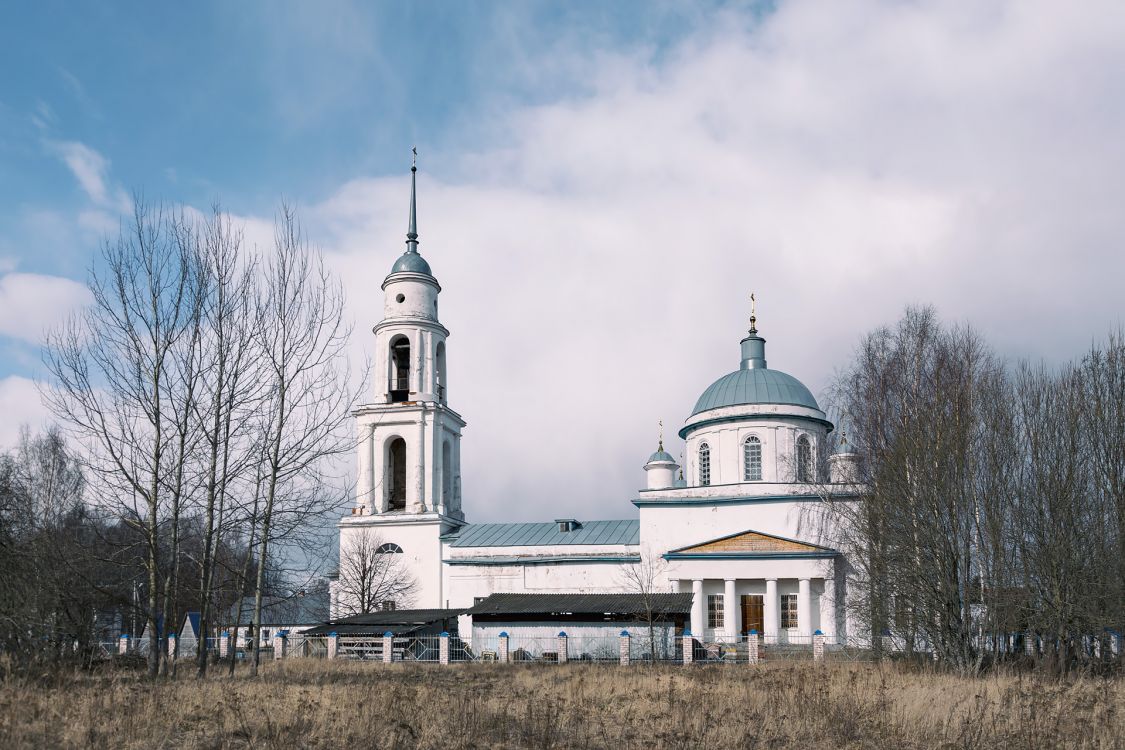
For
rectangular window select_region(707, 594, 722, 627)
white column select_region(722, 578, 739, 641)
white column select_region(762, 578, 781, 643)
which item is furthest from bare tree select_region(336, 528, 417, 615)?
white column select_region(762, 578, 781, 643)

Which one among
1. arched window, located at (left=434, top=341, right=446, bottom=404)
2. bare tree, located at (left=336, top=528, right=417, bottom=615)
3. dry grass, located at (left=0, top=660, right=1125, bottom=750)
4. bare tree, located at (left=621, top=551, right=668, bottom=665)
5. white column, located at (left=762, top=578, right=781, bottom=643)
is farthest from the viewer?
arched window, located at (left=434, top=341, right=446, bottom=404)

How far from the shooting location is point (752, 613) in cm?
3750

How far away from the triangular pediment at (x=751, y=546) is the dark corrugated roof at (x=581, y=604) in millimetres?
2567

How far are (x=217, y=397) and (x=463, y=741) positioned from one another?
1029 centimetres

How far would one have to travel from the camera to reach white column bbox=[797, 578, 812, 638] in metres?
35.9

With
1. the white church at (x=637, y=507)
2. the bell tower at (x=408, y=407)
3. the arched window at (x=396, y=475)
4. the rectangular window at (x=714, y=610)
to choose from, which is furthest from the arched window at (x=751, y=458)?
the arched window at (x=396, y=475)

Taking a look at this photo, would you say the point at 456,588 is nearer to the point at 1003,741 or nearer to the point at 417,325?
the point at 417,325

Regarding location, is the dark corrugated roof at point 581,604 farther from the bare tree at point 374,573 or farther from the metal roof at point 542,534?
the bare tree at point 374,573

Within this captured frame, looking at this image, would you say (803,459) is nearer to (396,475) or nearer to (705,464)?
(705,464)

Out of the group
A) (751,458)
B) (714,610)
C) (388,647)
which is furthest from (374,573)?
(751,458)

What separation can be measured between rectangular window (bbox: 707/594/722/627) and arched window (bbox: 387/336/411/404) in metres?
15.3

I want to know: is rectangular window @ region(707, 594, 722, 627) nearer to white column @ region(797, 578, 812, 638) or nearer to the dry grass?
white column @ region(797, 578, 812, 638)

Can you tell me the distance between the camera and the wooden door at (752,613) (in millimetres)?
37281

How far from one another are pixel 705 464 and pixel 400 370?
14.0 meters
